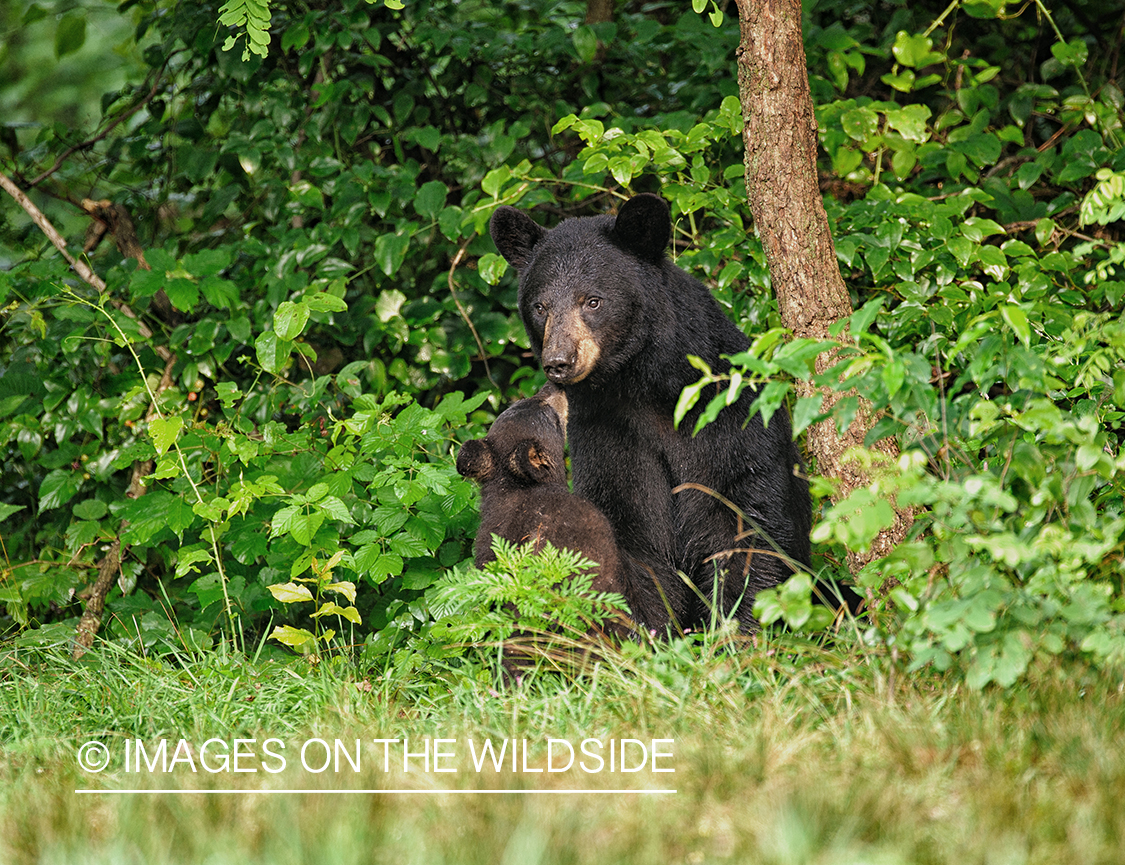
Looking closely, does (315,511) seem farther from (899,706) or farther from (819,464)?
(899,706)

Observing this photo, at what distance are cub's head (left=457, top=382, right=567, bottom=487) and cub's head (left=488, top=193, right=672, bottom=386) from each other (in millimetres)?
183

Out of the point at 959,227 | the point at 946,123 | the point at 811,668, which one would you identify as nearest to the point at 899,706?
the point at 811,668

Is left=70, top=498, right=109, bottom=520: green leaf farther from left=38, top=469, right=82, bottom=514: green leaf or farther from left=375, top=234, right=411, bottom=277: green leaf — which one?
left=375, top=234, right=411, bottom=277: green leaf

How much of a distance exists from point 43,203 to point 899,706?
24.3 feet

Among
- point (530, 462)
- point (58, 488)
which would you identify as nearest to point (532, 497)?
point (530, 462)

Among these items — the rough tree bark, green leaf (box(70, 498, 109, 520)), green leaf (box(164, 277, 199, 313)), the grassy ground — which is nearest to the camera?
the grassy ground

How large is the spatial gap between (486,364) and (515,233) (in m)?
1.86

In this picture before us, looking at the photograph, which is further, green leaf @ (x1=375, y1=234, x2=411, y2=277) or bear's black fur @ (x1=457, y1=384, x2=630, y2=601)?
green leaf @ (x1=375, y1=234, x2=411, y2=277)

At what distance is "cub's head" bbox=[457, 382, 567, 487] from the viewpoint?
3.68 metres

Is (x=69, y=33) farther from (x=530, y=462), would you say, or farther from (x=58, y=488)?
(x=530, y=462)

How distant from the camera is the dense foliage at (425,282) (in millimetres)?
3508

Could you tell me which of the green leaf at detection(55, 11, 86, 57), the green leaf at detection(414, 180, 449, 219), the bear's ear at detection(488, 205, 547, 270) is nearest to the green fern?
the bear's ear at detection(488, 205, 547, 270)

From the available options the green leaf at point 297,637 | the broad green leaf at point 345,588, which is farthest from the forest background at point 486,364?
the broad green leaf at point 345,588

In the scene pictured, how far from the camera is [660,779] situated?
2416mm
